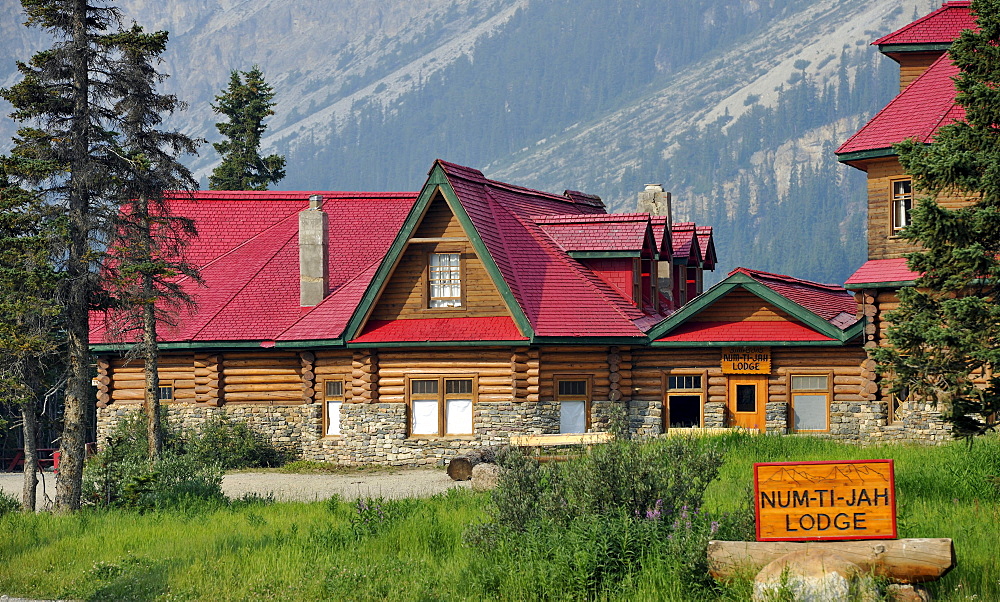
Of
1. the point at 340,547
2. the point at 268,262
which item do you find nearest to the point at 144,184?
the point at 340,547

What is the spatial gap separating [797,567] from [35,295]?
56.2 feet

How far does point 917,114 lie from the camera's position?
3169 centimetres

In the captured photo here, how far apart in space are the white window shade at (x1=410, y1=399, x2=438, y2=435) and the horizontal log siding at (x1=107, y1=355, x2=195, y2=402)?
7428mm

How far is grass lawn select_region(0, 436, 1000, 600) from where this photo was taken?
49.0 feet

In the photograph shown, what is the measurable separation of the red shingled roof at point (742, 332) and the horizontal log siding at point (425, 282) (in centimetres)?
501

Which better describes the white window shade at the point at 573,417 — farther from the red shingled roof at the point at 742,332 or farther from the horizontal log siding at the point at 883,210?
the horizontal log siding at the point at 883,210

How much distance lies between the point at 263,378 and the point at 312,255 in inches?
157

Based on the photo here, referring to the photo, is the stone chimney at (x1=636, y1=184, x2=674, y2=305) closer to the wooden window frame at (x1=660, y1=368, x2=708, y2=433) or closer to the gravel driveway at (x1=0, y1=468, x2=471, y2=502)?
the wooden window frame at (x1=660, y1=368, x2=708, y2=433)

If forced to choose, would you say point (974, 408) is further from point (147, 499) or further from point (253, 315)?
point (253, 315)

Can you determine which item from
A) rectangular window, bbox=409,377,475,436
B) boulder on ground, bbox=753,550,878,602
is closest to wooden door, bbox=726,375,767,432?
rectangular window, bbox=409,377,475,436

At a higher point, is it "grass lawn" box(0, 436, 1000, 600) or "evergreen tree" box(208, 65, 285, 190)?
"evergreen tree" box(208, 65, 285, 190)

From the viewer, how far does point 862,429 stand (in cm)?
3152

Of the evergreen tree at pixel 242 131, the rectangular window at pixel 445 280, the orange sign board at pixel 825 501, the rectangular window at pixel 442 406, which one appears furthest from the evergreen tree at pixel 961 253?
the evergreen tree at pixel 242 131

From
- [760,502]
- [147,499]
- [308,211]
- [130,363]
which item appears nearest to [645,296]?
[308,211]
